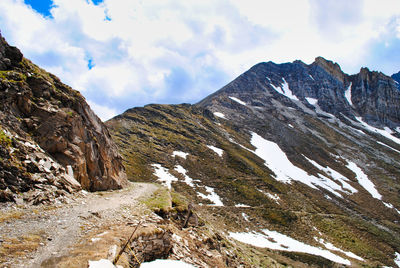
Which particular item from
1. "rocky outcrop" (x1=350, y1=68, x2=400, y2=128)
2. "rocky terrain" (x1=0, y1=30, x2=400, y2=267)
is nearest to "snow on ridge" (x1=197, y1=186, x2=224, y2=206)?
"rocky terrain" (x1=0, y1=30, x2=400, y2=267)

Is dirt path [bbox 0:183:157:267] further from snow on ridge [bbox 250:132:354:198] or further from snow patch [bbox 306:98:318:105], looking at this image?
snow patch [bbox 306:98:318:105]

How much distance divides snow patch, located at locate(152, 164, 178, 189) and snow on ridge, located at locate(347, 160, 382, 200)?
6236cm

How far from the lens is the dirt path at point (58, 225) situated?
743cm

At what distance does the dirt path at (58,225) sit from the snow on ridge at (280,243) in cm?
2072

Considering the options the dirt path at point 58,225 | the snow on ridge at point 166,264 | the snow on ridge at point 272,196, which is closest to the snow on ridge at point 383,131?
the snow on ridge at point 272,196

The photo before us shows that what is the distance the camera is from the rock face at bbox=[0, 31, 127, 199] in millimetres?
12812

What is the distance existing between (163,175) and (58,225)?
3715 centimetres

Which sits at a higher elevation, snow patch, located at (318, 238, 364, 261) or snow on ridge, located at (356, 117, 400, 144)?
snow on ridge, located at (356, 117, 400, 144)

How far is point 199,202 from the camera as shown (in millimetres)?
37531

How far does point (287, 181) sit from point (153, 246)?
189 ft

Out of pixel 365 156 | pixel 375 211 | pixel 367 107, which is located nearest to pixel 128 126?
pixel 375 211

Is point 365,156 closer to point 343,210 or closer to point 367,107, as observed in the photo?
point 343,210

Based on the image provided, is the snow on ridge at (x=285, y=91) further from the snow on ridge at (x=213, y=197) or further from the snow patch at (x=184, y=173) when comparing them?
the snow on ridge at (x=213, y=197)

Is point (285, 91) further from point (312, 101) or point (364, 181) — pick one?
point (364, 181)
